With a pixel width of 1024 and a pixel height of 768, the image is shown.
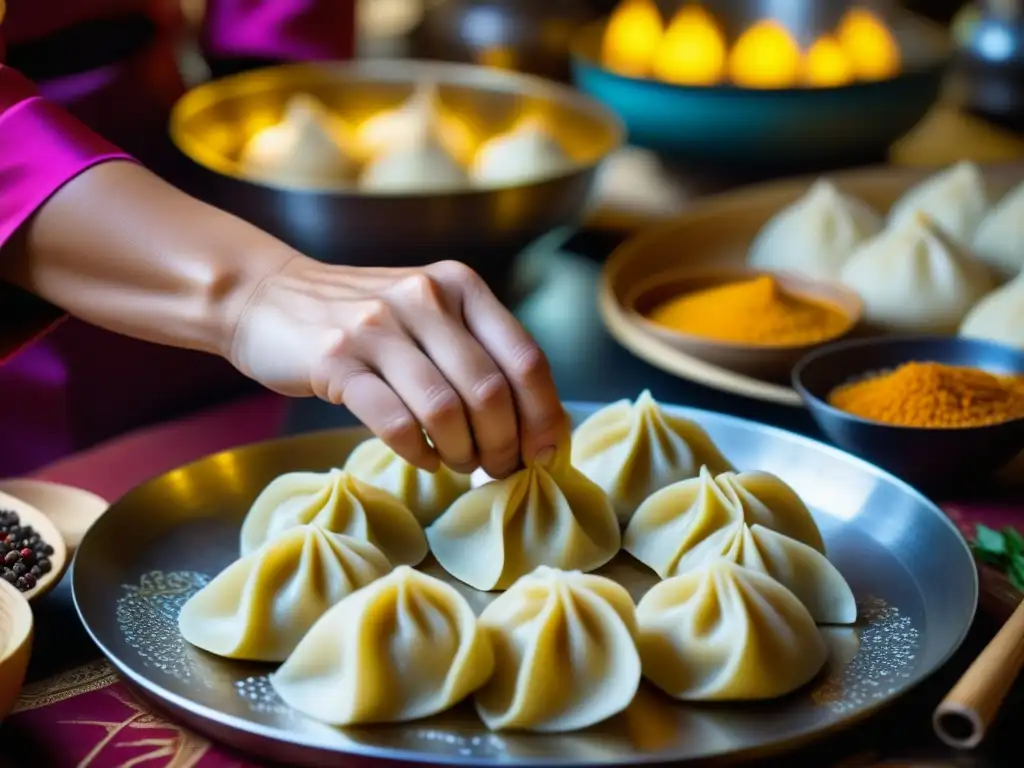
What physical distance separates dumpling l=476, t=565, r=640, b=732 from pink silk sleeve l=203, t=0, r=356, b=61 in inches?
57.5

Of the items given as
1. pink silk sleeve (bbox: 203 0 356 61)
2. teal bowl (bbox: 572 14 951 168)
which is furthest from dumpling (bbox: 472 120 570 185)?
pink silk sleeve (bbox: 203 0 356 61)

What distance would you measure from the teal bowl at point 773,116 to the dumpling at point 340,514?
4.03ft

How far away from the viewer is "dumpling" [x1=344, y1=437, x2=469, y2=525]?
4.27ft

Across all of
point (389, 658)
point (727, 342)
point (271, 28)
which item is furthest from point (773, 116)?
point (389, 658)

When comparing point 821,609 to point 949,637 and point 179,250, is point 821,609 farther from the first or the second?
point 179,250

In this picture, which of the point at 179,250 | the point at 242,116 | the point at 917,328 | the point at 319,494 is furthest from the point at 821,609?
the point at 242,116

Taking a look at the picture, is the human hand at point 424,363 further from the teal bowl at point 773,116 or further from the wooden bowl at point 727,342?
the teal bowl at point 773,116

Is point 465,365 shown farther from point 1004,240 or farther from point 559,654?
point 1004,240

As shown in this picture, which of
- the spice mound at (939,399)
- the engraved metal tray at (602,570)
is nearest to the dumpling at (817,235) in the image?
the spice mound at (939,399)

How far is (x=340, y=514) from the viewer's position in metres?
1.22

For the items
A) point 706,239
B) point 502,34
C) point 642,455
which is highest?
point 502,34

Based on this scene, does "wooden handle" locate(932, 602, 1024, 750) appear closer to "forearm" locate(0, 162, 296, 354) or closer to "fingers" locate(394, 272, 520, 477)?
"fingers" locate(394, 272, 520, 477)

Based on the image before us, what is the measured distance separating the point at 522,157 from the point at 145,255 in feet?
2.77

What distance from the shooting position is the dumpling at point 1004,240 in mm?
1978
